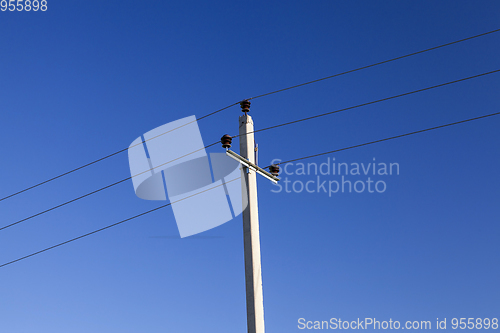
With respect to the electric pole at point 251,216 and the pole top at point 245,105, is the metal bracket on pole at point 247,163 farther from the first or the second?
the pole top at point 245,105

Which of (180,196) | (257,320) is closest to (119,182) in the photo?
(180,196)

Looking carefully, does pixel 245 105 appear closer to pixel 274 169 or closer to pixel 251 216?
pixel 274 169

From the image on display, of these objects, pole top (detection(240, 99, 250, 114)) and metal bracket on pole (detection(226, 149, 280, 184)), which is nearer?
metal bracket on pole (detection(226, 149, 280, 184))

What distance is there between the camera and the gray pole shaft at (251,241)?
9562 millimetres

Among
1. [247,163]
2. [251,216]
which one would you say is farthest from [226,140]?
[251,216]

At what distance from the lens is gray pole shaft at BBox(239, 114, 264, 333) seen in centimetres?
956

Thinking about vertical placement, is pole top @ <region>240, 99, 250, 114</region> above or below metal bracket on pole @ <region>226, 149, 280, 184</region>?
above

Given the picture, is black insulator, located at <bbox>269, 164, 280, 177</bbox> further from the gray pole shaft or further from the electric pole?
the gray pole shaft

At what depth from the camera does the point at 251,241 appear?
32.9 ft

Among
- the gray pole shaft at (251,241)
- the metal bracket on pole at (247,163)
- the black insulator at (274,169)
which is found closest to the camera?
the gray pole shaft at (251,241)

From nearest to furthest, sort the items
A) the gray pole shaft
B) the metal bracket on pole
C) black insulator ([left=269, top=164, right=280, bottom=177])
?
the gray pole shaft < the metal bracket on pole < black insulator ([left=269, top=164, right=280, bottom=177])

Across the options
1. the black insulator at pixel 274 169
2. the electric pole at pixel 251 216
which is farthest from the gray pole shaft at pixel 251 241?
the black insulator at pixel 274 169

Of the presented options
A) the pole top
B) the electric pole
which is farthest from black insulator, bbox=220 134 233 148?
the pole top

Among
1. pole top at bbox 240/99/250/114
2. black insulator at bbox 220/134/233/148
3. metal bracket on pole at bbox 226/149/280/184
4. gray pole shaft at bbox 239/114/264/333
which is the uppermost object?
pole top at bbox 240/99/250/114
